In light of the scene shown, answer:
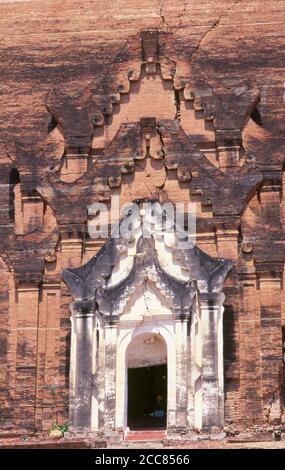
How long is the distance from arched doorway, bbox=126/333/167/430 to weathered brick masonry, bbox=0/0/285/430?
1449mm

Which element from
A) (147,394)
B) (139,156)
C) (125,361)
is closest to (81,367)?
(125,361)

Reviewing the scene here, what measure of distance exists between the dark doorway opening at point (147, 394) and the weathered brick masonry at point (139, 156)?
213 centimetres

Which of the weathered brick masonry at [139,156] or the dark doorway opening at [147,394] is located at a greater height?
the weathered brick masonry at [139,156]

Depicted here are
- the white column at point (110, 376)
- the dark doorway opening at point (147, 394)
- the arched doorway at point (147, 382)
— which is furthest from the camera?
the dark doorway opening at point (147, 394)

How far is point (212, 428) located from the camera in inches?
1254

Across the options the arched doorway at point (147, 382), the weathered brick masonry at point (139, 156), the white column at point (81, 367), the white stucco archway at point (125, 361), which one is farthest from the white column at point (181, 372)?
the white column at point (81, 367)

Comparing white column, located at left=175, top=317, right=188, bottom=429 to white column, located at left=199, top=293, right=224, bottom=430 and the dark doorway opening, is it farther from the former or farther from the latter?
the dark doorway opening

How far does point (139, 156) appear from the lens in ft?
115

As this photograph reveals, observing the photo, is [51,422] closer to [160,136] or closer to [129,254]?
[129,254]

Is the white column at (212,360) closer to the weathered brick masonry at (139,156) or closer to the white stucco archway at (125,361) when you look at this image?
the white stucco archway at (125,361)

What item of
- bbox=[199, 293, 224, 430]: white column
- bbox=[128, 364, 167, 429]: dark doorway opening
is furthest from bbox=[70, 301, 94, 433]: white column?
bbox=[128, 364, 167, 429]: dark doorway opening

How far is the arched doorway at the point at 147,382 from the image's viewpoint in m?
33.8

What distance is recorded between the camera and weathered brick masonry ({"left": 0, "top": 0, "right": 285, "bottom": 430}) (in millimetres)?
34062

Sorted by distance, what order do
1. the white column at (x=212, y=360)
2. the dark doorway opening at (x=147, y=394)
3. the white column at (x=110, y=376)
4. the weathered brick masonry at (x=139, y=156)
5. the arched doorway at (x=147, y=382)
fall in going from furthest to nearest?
the dark doorway opening at (x=147, y=394), the weathered brick masonry at (x=139, y=156), the arched doorway at (x=147, y=382), the white column at (x=110, y=376), the white column at (x=212, y=360)
